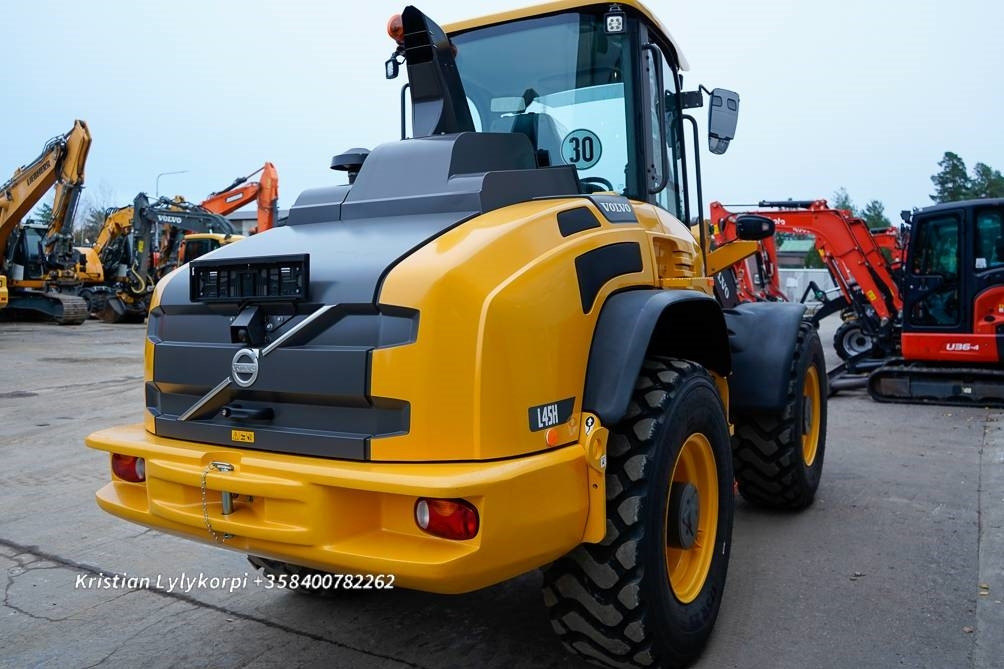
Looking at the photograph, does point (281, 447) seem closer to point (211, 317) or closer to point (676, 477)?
point (211, 317)

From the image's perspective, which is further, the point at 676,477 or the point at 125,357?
the point at 125,357

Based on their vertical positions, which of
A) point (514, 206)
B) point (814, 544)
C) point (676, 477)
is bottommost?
point (814, 544)

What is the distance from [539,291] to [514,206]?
0.51 meters

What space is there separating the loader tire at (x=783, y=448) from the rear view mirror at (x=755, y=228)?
69cm

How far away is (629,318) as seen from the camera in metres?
2.81

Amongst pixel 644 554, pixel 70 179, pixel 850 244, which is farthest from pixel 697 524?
pixel 70 179

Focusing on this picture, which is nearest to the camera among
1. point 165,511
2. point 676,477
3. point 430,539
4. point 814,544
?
point 430,539

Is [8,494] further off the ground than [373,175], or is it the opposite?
[373,175]

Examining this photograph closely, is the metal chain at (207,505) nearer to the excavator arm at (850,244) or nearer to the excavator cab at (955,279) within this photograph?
the excavator cab at (955,279)

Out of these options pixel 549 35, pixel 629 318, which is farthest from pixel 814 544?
pixel 549 35

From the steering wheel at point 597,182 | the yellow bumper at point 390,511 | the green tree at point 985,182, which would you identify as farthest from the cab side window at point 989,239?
the green tree at point 985,182

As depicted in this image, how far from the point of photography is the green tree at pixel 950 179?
54.3m

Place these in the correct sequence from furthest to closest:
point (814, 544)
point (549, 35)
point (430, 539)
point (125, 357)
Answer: point (125, 357) → point (814, 544) → point (549, 35) → point (430, 539)

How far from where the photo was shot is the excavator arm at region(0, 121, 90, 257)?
65.2ft
